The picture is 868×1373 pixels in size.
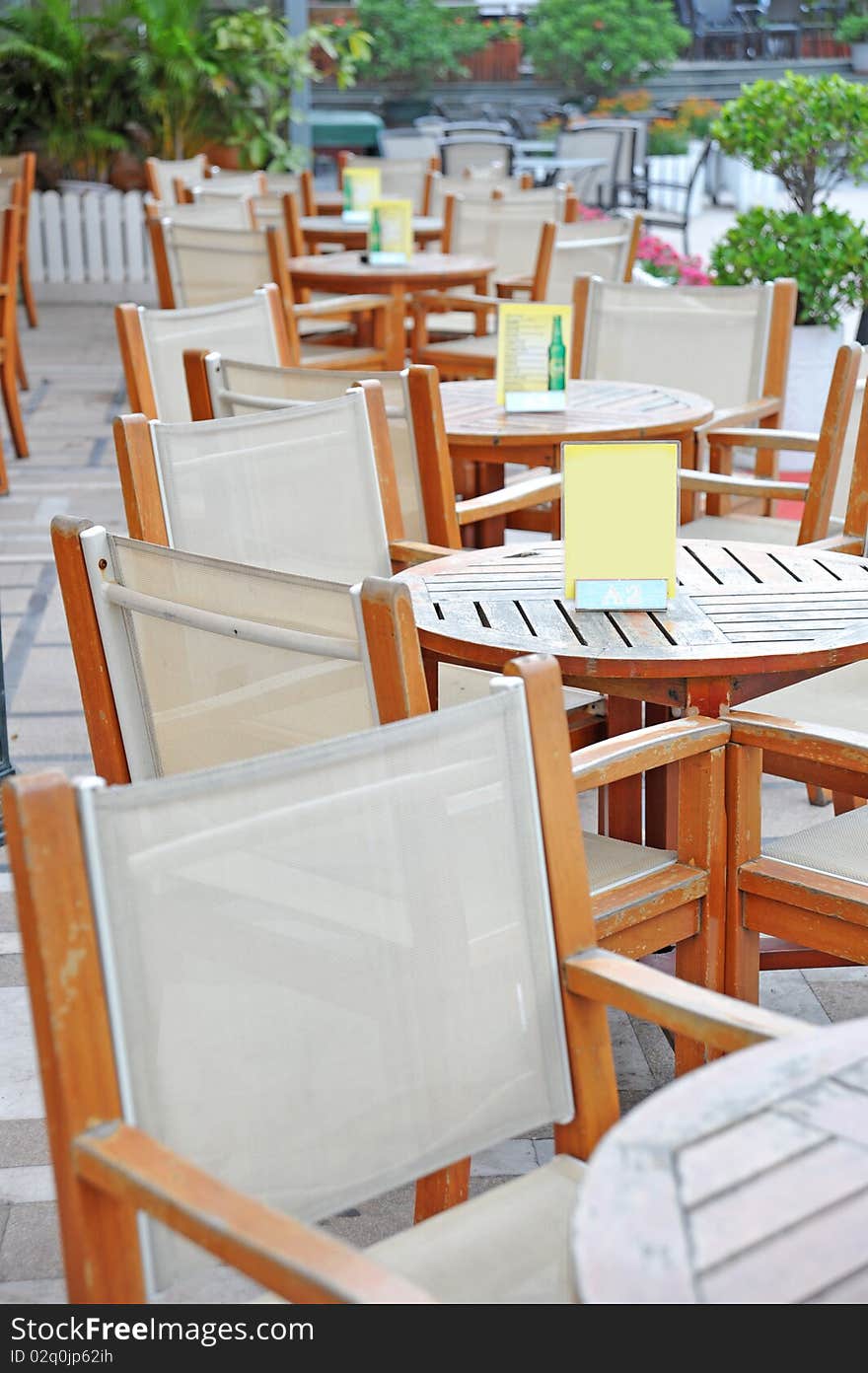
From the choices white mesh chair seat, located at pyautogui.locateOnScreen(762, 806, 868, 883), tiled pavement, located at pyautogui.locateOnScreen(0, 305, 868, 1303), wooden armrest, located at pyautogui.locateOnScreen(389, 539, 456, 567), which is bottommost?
tiled pavement, located at pyautogui.locateOnScreen(0, 305, 868, 1303)

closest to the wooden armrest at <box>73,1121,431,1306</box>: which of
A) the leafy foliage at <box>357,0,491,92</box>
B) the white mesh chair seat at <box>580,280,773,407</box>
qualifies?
the white mesh chair seat at <box>580,280,773,407</box>

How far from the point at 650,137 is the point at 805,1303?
58.1 feet

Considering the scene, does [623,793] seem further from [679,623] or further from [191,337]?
[191,337]

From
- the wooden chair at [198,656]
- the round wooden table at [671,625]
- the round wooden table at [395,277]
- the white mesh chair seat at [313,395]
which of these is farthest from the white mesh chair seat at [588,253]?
the wooden chair at [198,656]

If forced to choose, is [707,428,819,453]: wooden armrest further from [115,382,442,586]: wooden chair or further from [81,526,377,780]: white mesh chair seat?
[81,526,377,780]: white mesh chair seat

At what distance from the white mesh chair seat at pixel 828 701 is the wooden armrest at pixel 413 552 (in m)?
0.48

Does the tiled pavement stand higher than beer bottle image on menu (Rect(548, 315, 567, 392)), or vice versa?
beer bottle image on menu (Rect(548, 315, 567, 392))

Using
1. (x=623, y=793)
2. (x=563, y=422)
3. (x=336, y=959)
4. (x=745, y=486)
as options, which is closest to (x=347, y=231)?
(x=563, y=422)

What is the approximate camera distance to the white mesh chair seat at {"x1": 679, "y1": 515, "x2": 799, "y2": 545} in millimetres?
3164

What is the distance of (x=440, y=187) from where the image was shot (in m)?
6.91

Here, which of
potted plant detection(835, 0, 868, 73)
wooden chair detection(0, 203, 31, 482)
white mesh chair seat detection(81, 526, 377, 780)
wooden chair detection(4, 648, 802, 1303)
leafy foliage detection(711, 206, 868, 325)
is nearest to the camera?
wooden chair detection(4, 648, 802, 1303)

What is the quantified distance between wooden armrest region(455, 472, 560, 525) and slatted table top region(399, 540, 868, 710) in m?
0.54

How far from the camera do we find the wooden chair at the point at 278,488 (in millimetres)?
2119

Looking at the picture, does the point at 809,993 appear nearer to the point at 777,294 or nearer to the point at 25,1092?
the point at 25,1092
